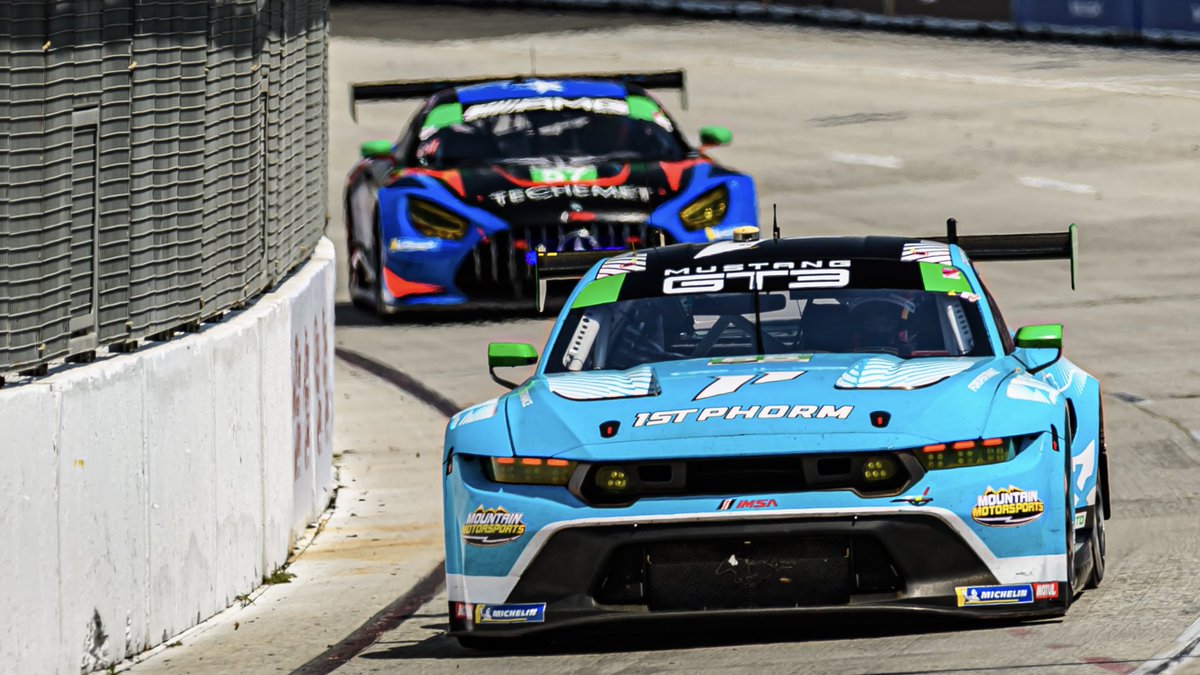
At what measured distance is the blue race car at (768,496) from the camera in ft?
26.6

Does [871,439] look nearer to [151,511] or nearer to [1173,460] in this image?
[151,511]

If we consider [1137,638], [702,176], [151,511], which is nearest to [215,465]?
[151,511]

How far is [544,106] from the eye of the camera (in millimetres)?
18688

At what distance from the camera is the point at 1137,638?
8438mm

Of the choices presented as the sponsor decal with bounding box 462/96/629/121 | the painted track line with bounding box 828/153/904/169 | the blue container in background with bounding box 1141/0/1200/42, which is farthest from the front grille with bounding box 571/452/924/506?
the blue container in background with bounding box 1141/0/1200/42

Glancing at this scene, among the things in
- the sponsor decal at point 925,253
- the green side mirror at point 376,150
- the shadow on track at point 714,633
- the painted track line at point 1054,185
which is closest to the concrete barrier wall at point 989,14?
the painted track line at point 1054,185

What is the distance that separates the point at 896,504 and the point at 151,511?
→ 3.06m

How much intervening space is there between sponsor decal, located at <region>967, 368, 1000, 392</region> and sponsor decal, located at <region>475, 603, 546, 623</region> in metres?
1.57

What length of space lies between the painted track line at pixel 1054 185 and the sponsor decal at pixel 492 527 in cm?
1513

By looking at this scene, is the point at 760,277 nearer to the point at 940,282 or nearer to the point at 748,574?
the point at 940,282

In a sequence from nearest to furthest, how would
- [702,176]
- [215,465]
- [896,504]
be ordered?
[896,504]
[215,465]
[702,176]

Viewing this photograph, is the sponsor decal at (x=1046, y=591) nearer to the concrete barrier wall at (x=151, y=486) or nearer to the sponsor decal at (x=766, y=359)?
the sponsor decal at (x=766, y=359)

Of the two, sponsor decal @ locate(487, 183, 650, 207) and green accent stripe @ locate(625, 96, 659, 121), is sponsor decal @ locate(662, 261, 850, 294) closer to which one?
sponsor decal @ locate(487, 183, 650, 207)

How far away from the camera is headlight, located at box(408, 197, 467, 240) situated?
1729 cm
